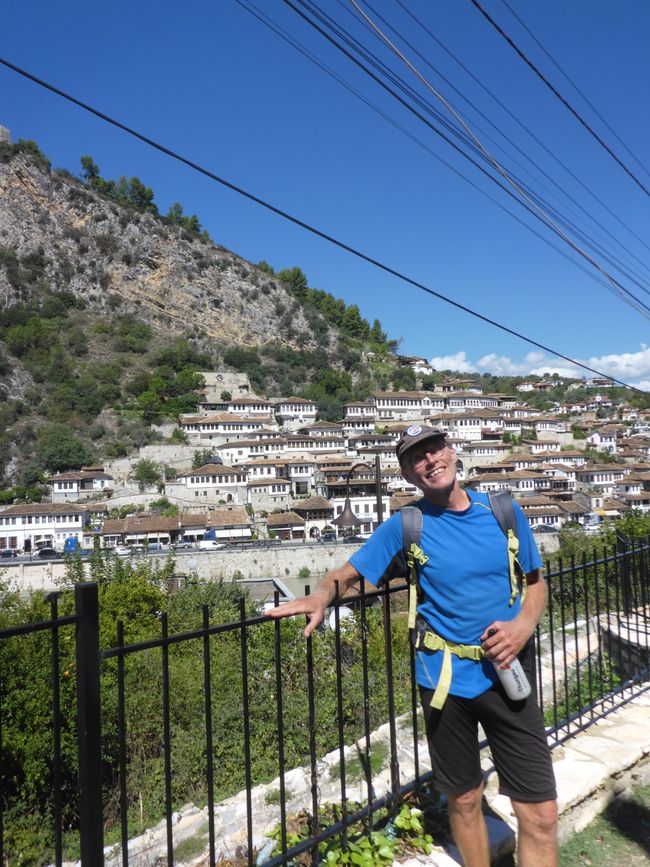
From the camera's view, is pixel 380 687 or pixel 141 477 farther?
pixel 141 477

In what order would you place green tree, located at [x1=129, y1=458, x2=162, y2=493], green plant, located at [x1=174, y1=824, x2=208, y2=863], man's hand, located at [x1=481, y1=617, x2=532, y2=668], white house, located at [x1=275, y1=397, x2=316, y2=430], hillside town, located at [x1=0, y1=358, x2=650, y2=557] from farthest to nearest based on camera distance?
white house, located at [x1=275, y1=397, x2=316, y2=430]
green tree, located at [x1=129, y1=458, x2=162, y2=493]
hillside town, located at [x1=0, y1=358, x2=650, y2=557]
green plant, located at [x1=174, y1=824, x2=208, y2=863]
man's hand, located at [x1=481, y1=617, x2=532, y2=668]

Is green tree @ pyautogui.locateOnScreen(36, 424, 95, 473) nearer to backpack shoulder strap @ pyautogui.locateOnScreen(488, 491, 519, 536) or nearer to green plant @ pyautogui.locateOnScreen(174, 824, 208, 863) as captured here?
green plant @ pyautogui.locateOnScreen(174, 824, 208, 863)

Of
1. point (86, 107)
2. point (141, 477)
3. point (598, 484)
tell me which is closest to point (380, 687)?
point (86, 107)

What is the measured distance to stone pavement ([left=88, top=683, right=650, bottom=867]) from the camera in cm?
272

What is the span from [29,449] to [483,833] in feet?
193

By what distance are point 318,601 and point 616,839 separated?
2.01 m

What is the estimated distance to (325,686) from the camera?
27.5ft

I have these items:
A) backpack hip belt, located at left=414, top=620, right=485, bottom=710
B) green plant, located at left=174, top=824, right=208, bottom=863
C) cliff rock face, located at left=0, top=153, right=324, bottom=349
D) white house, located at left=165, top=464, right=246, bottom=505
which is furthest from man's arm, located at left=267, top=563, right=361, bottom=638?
cliff rock face, located at left=0, top=153, right=324, bottom=349

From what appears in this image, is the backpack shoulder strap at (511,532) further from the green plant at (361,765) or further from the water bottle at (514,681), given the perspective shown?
the green plant at (361,765)

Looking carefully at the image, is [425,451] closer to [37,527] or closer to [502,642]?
[502,642]

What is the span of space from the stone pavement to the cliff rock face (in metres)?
86.3

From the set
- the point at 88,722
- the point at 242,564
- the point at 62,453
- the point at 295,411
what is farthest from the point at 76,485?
the point at 88,722

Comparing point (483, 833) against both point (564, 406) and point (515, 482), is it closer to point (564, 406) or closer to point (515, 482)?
point (515, 482)

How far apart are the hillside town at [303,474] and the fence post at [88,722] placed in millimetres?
26125
